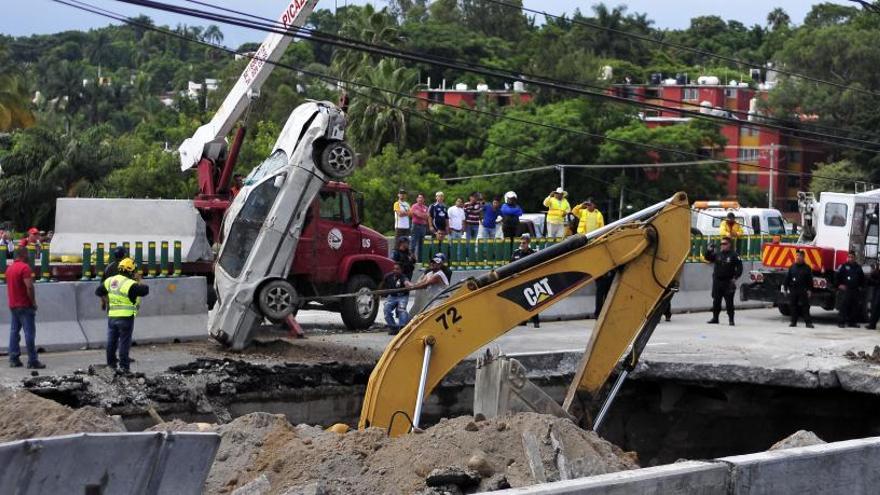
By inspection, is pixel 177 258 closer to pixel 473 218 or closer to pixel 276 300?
pixel 276 300

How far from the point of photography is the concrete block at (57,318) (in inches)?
719

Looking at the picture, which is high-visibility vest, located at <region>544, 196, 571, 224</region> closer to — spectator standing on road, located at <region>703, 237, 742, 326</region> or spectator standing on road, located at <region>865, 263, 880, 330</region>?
spectator standing on road, located at <region>703, 237, 742, 326</region>

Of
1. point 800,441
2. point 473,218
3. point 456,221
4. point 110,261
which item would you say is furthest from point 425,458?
point 473,218

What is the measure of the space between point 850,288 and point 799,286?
93cm

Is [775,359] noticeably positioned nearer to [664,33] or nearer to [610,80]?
[610,80]

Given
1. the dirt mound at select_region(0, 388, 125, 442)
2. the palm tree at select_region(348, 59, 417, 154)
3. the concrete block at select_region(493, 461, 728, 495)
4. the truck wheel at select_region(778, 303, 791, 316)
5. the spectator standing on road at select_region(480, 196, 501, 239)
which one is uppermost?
the palm tree at select_region(348, 59, 417, 154)

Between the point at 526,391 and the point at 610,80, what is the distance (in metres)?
80.0

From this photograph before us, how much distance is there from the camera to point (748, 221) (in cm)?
4416

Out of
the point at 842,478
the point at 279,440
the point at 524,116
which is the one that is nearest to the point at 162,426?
the point at 279,440

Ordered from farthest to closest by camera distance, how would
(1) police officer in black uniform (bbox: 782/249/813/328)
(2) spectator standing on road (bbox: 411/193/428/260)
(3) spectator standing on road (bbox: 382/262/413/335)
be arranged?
(2) spectator standing on road (bbox: 411/193/428/260), (1) police officer in black uniform (bbox: 782/249/813/328), (3) spectator standing on road (bbox: 382/262/413/335)

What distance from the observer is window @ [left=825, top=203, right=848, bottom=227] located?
1045 inches

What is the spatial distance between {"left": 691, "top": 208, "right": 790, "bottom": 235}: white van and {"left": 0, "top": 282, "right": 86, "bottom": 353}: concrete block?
2775 centimetres

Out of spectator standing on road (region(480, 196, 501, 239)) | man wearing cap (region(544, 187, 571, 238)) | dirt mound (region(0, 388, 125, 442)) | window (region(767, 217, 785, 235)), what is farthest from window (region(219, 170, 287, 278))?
window (region(767, 217, 785, 235))

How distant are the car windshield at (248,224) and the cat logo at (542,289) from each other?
6918 millimetres
